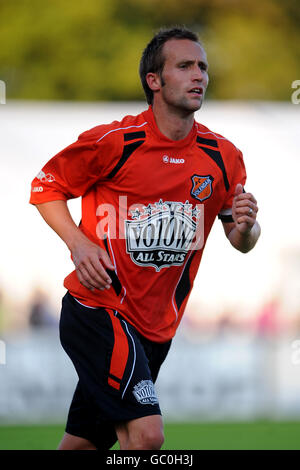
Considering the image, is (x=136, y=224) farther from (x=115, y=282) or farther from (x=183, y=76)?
(x=183, y=76)

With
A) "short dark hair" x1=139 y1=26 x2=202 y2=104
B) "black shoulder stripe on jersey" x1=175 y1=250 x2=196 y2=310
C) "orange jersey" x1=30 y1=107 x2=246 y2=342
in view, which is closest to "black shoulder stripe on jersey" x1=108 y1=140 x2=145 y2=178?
"orange jersey" x1=30 y1=107 x2=246 y2=342

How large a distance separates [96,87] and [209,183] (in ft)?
38.5

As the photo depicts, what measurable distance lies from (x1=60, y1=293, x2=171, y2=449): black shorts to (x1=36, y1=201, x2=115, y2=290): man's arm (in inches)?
12.0

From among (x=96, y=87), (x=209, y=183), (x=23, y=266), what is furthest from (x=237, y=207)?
(x=96, y=87)

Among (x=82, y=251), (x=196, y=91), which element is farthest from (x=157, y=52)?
(x=82, y=251)

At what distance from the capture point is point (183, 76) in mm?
4957

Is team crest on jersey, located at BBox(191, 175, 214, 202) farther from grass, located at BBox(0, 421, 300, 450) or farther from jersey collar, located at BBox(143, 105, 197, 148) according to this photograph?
grass, located at BBox(0, 421, 300, 450)

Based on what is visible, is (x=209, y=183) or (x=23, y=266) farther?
(x=23, y=266)

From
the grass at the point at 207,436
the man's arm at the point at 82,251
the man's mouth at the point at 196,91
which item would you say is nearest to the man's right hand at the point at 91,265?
the man's arm at the point at 82,251

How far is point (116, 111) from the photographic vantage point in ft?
33.1

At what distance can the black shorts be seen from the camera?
4430 mm

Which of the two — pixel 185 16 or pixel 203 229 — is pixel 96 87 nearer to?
pixel 185 16

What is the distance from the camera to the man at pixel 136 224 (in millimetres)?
4555

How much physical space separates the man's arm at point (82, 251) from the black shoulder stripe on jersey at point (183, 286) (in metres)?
0.55
